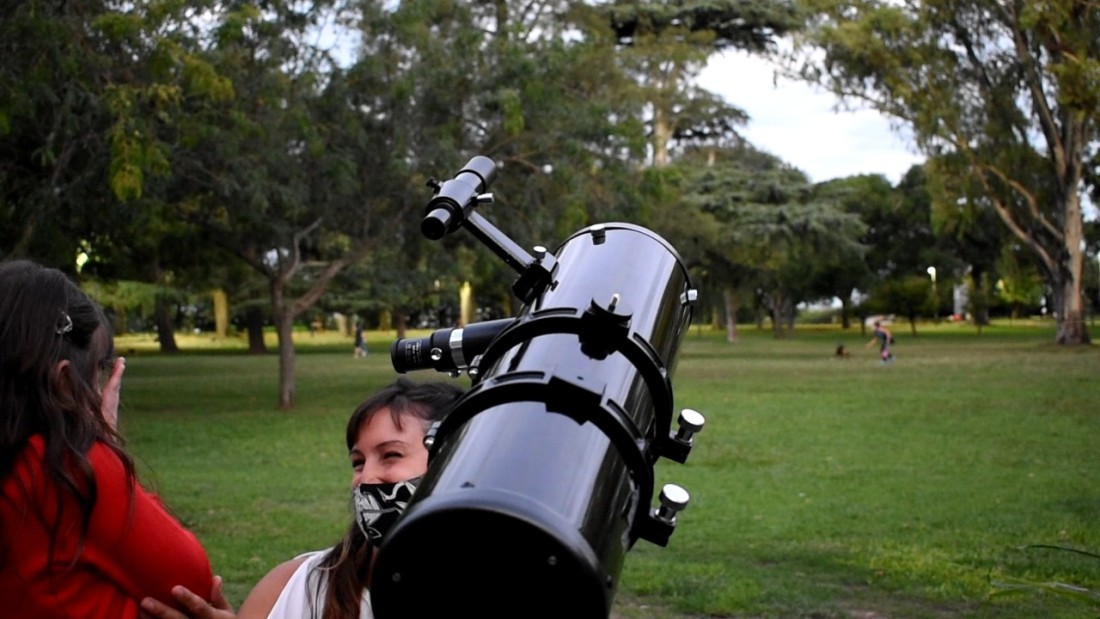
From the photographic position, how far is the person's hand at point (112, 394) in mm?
2410

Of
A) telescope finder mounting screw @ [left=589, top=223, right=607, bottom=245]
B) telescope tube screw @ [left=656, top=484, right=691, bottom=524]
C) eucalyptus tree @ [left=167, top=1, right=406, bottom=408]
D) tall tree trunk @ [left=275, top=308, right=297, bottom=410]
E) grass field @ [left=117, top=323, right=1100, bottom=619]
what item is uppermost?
eucalyptus tree @ [left=167, top=1, right=406, bottom=408]

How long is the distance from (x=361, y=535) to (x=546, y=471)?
116 centimetres

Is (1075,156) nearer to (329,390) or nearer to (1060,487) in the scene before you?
(329,390)

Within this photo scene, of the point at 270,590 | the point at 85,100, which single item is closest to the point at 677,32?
the point at 85,100

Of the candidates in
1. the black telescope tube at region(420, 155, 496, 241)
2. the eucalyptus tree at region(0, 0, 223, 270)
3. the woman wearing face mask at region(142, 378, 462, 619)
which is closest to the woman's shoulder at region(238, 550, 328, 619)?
the woman wearing face mask at region(142, 378, 462, 619)

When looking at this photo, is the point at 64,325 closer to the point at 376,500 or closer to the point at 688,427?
the point at 376,500

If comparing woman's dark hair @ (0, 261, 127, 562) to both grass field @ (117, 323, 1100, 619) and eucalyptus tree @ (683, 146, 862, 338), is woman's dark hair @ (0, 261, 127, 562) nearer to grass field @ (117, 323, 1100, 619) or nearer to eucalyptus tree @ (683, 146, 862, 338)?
grass field @ (117, 323, 1100, 619)

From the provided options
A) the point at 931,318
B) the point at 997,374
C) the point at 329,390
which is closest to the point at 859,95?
the point at 997,374

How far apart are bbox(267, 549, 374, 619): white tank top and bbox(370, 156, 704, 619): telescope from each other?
816 millimetres

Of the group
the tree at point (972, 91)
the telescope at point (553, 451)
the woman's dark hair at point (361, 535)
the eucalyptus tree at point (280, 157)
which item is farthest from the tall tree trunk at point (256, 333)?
the telescope at point (553, 451)

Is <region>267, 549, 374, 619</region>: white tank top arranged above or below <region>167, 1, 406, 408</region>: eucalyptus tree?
below

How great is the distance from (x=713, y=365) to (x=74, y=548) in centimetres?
3740

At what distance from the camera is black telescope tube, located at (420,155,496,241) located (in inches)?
73.8

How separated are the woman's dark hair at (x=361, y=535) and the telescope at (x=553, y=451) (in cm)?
56
